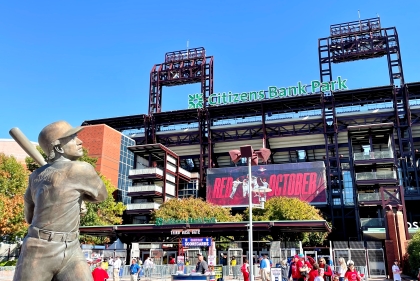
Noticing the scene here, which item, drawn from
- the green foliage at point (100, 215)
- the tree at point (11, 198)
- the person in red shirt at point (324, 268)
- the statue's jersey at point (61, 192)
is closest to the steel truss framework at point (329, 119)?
the green foliage at point (100, 215)

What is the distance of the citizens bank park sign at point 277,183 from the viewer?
168ft

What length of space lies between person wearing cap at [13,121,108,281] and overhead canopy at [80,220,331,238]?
2617 centimetres

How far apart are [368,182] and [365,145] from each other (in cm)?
908

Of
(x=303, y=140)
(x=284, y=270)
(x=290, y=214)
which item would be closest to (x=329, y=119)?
(x=303, y=140)

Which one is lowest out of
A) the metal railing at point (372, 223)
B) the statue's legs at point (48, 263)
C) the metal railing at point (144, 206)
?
the statue's legs at point (48, 263)

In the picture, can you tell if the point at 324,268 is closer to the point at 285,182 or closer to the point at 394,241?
the point at 394,241

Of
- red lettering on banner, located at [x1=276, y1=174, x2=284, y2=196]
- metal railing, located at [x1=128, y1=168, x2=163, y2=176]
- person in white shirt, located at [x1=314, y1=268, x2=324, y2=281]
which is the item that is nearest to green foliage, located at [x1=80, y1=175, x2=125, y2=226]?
metal railing, located at [x1=128, y1=168, x2=163, y2=176]

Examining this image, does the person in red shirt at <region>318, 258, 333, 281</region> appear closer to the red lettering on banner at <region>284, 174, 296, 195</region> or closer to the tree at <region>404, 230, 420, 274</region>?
the tree at <region>404, 230, 420, 274</region>

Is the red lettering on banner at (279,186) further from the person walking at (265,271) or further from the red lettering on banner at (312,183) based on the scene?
the person walking at (265,271)

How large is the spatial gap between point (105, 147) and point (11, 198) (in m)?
26.1

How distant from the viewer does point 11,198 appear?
32969 millimetres

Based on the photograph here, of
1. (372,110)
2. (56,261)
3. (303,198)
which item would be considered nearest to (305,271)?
(56,261)

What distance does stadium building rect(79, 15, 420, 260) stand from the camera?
49219mm

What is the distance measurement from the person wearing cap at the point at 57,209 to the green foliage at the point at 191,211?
131 feet
